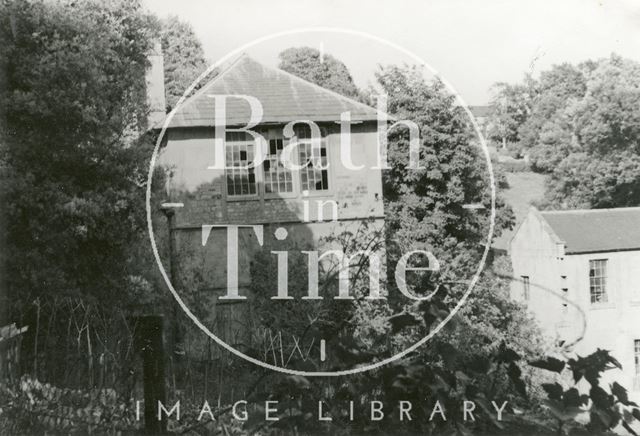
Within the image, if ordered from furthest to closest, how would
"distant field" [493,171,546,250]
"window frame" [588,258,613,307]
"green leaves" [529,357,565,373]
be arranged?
1. "distant field" [493,171,546,250]
2. "window frame" [588,258,613,307]
3. "green leaves" [529,357,565,373]

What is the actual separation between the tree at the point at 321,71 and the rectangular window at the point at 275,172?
774 mm

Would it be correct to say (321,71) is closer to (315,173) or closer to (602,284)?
(315,173)

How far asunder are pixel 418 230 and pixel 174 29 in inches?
260

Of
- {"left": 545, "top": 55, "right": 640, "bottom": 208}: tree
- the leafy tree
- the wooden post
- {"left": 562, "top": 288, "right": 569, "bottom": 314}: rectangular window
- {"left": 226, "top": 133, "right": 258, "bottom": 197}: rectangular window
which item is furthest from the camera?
{"left": 562, "top": 288, "right": 569, "bottom": 314}: rectangular window

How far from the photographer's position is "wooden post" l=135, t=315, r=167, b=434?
2.70 m

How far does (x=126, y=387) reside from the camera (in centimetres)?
277

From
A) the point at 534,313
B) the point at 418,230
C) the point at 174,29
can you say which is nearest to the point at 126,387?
the point at 174,29

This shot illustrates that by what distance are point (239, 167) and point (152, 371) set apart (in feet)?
12.2

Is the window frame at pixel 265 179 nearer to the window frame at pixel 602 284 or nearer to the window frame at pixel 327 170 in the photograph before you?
the window frame at pixel 327 170

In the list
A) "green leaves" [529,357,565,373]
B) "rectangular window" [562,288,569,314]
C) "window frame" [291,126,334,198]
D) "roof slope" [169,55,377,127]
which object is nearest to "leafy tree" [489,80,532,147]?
"window frame" [291,126,334,198]

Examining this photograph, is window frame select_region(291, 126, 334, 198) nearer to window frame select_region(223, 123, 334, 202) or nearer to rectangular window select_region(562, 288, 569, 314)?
window frame select_region(223, 123, 334, 202)

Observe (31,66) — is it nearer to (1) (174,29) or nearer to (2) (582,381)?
(1) (174,29)

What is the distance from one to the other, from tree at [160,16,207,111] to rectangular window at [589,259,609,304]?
5370 millimetres

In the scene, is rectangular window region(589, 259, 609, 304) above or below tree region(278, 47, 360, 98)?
below
